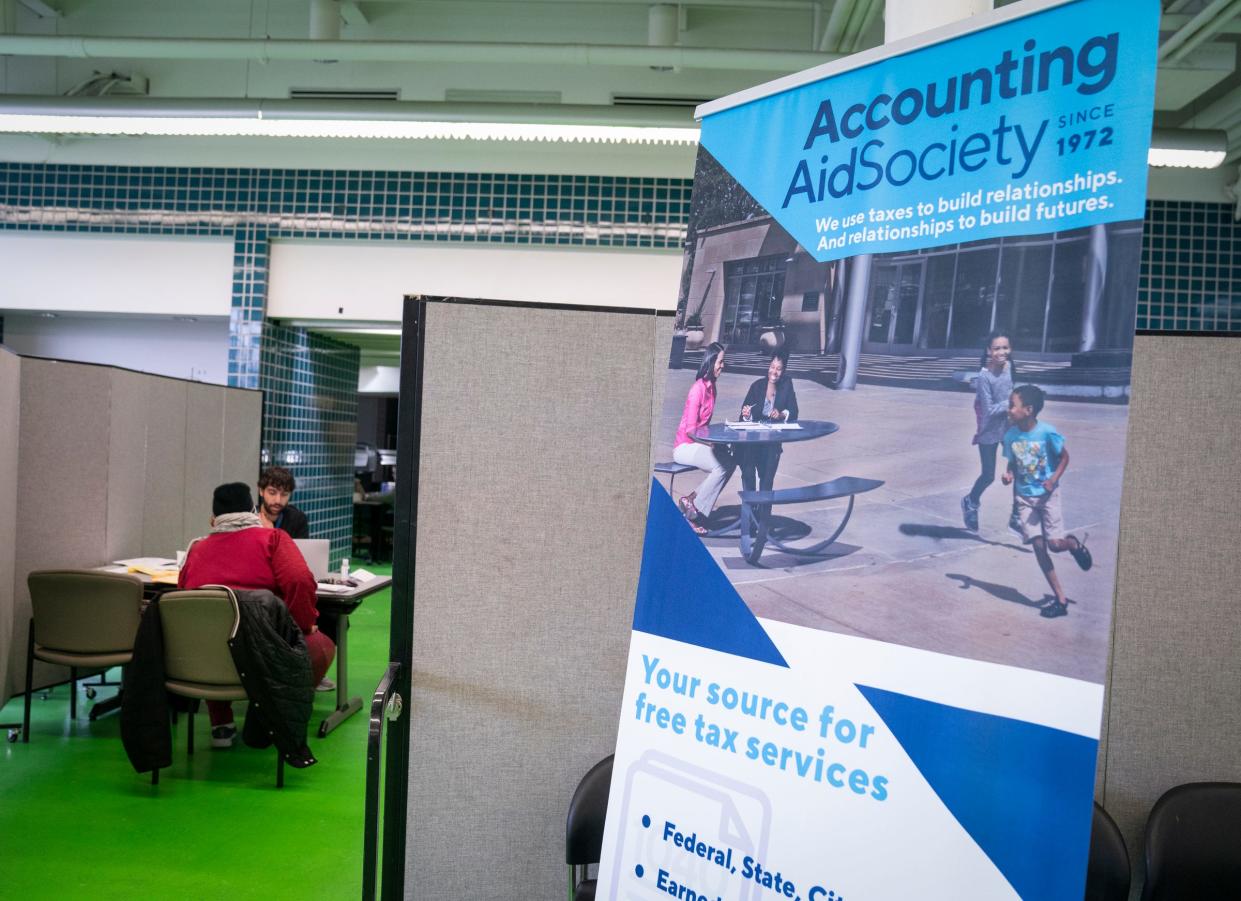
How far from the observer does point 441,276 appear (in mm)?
7867

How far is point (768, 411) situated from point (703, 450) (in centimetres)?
15

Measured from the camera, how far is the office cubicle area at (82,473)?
4.26 metres

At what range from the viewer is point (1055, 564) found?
4.25ft

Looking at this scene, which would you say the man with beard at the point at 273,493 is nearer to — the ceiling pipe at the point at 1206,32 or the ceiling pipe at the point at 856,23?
the ceiling pipe at the point at 856,23

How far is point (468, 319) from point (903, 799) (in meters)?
1.51

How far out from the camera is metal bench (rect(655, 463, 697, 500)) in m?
A: 1.71

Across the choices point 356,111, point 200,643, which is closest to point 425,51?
point 356,111

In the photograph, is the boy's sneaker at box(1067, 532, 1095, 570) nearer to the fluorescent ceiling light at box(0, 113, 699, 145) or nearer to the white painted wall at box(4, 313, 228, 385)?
the fluorescent ceiling light at box(0, 113, 699, 145)

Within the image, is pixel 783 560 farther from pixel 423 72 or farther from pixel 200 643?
pixel 423 72

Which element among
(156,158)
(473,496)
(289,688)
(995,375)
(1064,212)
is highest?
(156,158)

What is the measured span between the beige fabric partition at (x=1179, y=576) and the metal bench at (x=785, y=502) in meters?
1.04

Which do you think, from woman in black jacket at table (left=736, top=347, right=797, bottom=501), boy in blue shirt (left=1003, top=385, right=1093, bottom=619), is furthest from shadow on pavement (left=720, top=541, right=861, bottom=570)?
boy in blue shirt (left=1003, top=385, right=1093, bottom=619)

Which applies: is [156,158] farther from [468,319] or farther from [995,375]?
[995,375]

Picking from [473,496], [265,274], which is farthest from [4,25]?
[473,496]
